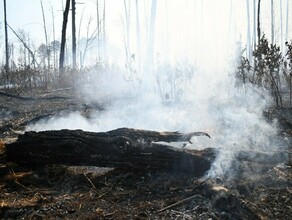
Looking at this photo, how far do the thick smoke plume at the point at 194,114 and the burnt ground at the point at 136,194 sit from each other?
48 centimetres

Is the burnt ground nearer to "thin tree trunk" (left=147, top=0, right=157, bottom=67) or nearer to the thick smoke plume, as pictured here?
the thick smoke plume

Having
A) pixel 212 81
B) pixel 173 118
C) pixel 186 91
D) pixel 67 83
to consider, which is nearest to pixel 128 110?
pixel 173 118

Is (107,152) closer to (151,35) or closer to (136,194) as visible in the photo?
(136,194)

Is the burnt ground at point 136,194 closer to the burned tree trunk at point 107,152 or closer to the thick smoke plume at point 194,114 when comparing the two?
the burned tree trunk at point 107,152

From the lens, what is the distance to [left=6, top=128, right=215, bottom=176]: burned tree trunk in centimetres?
409

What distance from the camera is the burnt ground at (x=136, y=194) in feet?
10.5

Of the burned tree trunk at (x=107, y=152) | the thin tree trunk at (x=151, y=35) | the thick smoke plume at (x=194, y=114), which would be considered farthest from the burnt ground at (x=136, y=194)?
the thin tree trunk at (x=151, y=35)

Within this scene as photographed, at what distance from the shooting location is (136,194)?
368 cm

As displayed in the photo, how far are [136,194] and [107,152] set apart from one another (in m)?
0.77

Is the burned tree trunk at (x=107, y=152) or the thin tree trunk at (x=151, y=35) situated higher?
the thin tree trunk at (x=151, y=35)

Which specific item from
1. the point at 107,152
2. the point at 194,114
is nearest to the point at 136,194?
the point at 107,152

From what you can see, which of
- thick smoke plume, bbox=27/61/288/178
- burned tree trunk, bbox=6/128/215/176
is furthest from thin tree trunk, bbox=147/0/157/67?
burned tree trunk, bbox=6/128/215/176

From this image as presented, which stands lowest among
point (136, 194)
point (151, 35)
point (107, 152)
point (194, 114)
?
point (136, 194)

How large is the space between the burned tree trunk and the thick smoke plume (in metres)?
0.36
